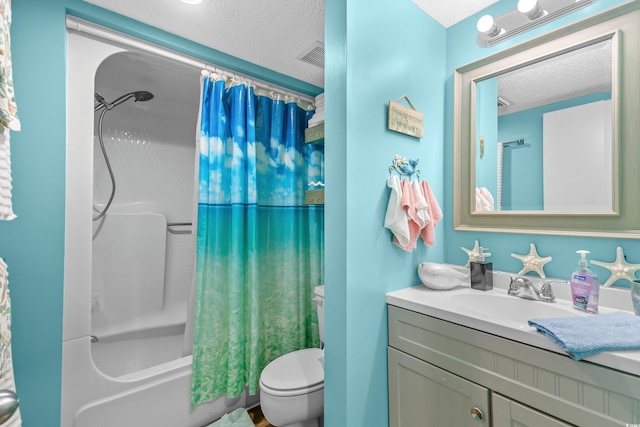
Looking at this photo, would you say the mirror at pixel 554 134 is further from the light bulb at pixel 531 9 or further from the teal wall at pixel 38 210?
the teal wall at pixel 38 210

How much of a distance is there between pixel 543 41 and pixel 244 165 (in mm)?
1658

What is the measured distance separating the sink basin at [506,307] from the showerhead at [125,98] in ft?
8.37

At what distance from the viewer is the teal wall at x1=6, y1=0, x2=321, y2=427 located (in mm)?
1147

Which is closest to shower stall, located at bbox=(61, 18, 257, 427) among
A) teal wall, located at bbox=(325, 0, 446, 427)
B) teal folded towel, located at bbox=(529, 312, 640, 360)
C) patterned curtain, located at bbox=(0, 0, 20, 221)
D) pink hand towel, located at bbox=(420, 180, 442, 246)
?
patterned curtain, located at bbox=(0, 0, 20, 221)

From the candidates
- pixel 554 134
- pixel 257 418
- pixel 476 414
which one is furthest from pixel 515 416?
pixel 257 418

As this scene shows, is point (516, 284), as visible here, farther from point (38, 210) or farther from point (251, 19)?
point (38, 210)

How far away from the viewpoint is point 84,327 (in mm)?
1325

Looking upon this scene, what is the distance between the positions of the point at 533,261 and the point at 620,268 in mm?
262

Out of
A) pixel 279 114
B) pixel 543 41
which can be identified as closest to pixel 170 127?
pixel 279 114

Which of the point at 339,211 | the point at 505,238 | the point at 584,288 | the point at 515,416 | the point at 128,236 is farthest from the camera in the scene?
the point at 128,236

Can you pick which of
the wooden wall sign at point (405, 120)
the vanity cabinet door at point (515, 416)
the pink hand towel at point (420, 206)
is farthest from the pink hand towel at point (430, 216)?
the vanity cabinet door at point (515, 416)

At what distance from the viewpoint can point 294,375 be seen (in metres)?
1.47

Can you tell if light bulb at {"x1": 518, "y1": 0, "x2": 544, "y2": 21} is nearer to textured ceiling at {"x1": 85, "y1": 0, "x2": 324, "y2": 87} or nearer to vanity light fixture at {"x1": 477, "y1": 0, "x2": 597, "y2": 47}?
vanity light fixture at {"x1": 477, "y1": 0, "x2": 597, "y2": 47}

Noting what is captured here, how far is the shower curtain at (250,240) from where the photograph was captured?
1672mm
